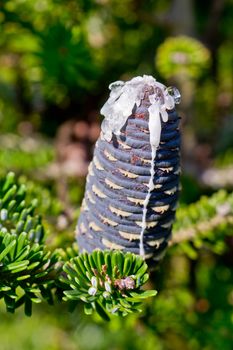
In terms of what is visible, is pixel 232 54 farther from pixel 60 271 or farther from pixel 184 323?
pixel 60 271

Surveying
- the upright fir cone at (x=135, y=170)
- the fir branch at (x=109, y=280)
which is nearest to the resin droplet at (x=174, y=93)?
the upright fir cone at (x=135, y=170)

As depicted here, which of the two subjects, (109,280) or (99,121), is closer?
(109,280)

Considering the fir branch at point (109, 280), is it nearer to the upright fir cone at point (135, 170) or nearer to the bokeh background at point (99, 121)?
the upright fir cone at point (135, 170)

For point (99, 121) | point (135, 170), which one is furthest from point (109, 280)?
point (99, 121)

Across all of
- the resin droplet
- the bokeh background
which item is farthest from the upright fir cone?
the bokeh background

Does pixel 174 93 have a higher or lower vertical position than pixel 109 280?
higher

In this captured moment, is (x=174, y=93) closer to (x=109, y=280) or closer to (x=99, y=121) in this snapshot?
(x=109, y=280)

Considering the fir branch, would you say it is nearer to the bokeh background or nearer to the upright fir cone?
the upright fir cone
